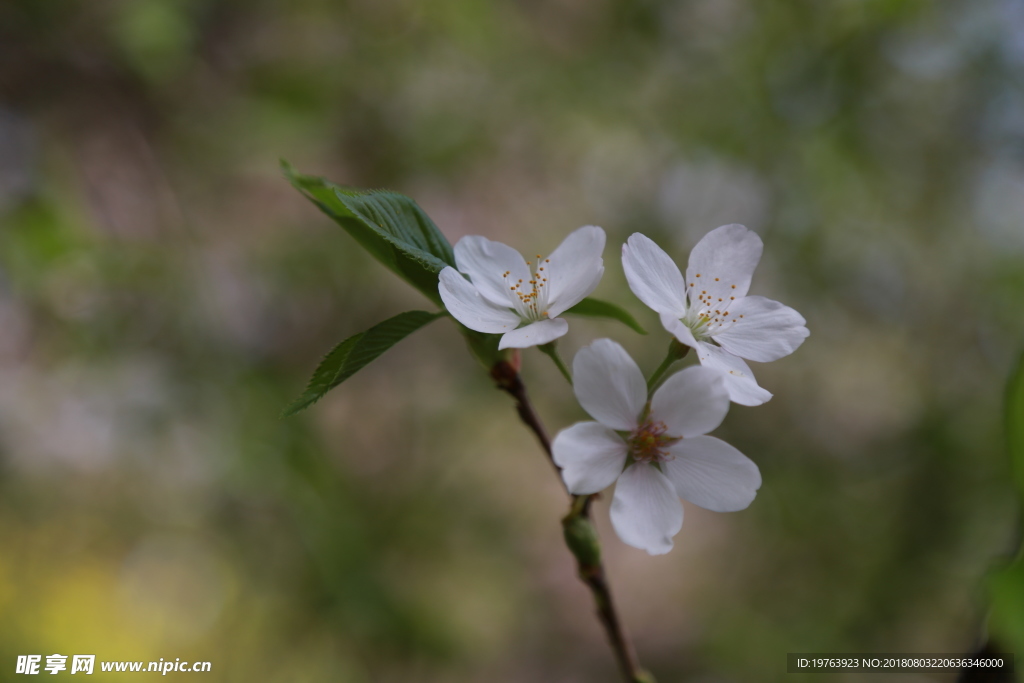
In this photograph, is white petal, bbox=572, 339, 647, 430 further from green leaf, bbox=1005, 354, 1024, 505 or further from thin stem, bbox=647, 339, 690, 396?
green leaf, bbox=1005, 354, 1024, 505

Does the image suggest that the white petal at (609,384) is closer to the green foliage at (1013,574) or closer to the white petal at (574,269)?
the white petal at (574,269)

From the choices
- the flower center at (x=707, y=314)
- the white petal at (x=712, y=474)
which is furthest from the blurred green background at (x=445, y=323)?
the white petal at (x=712, y=474)

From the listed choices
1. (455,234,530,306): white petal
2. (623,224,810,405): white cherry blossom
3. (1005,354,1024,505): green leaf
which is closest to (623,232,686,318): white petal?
(623,224,810,405): white cherry blossom

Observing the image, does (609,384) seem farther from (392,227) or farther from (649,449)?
(392,227)

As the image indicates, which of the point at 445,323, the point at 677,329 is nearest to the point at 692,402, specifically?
the point at 677,329

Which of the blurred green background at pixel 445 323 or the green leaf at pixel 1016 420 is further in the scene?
the blurred green background at pixel 445 323

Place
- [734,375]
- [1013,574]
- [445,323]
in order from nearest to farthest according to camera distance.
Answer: [1013,574] → [734,375] → [445,323]

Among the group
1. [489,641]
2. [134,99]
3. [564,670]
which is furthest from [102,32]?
[564,670]
